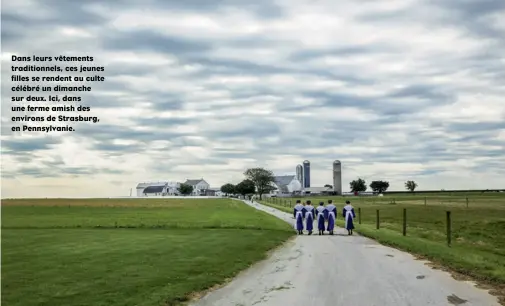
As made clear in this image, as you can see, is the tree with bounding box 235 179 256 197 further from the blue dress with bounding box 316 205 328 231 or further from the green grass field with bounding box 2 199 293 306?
the green grass field with bounding box 2 199 293 306

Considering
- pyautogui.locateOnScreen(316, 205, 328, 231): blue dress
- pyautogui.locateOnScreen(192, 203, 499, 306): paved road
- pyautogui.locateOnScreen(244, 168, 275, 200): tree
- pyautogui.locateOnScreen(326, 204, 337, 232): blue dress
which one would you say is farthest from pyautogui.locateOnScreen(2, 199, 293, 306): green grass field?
pyautogui.locateOnScreen(244, 168, 275, 200): tree

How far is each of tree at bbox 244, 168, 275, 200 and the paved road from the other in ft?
529

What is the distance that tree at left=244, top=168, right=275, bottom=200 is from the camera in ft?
594

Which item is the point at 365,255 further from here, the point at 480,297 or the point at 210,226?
the point at 210,226

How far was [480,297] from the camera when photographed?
11.6 m

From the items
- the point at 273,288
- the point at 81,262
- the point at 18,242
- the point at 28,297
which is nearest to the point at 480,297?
the point at 273,288

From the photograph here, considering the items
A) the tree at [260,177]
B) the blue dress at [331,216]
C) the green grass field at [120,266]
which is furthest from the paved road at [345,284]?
the tree at [260,177]

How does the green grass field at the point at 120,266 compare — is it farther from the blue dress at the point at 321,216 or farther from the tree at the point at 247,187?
the tree at the point at 247,187

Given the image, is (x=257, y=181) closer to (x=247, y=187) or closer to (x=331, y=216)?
(x=247, y=187)

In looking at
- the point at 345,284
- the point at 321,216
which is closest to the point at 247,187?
the point at 321,216

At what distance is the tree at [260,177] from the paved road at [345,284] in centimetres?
16122

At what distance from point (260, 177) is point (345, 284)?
168 metres

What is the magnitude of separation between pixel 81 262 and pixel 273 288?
Result: 7676mm

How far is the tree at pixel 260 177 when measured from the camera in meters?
181
